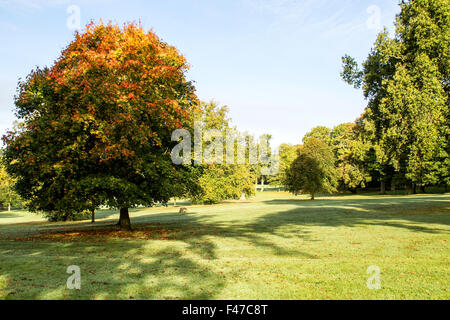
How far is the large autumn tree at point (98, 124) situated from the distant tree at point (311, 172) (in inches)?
1616

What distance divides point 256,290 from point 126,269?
440cm

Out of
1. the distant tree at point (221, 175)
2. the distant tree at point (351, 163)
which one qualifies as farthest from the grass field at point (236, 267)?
the distant tree at point (351, 163)

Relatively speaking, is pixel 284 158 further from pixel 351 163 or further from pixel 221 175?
pixel 221 175

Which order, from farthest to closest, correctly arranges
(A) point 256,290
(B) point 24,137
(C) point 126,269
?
1. (B) point 24,137
2. (C) point 126,269
3. (A) point 256,290

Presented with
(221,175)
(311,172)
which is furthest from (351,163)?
(221,175)

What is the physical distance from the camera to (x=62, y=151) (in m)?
14.6

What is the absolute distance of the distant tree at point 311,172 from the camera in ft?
185

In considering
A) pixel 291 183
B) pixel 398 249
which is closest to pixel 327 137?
pixel 291 183

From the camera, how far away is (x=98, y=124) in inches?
595

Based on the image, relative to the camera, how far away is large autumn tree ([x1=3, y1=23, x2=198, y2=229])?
15219 mm

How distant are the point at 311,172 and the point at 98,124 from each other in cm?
4685

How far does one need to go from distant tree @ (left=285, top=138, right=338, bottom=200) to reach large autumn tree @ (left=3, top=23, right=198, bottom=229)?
41050 millimetres

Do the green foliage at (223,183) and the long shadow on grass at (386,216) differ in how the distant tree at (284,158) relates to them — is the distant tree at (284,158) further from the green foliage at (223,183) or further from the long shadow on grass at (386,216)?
the long shadow on grass at (386,216)
